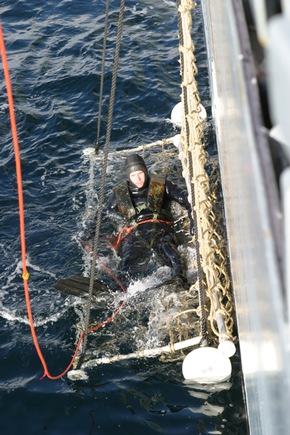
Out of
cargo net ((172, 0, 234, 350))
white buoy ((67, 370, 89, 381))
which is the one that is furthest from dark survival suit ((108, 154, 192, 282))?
white buoy ((67, 370, 89, 381))

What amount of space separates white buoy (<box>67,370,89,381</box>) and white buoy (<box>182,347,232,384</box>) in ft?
3.07

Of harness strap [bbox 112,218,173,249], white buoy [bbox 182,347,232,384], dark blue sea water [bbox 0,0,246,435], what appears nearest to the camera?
white buoy [bbox 182,347,232,384]

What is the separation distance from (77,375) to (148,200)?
2389 mm

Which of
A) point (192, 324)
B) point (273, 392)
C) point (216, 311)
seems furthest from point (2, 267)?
point (273, 392)

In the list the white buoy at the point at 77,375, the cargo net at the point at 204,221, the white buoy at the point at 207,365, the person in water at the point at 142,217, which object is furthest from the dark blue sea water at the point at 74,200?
the cargo net at the point at 204,221

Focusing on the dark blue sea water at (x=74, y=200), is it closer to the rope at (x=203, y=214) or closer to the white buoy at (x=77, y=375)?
the white buoy at (x=77, y=375)

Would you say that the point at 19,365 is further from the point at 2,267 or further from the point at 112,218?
the point at 112,218

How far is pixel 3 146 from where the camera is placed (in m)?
9.59

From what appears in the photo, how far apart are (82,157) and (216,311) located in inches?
168

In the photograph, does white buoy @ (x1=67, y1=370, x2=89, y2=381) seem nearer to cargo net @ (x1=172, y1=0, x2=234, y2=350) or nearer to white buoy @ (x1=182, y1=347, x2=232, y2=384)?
white buoy @ (x1=182, y1=347, x2=232, y2=384)

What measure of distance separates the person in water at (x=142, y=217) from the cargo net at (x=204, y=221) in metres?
0.40

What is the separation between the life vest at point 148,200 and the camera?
757cm

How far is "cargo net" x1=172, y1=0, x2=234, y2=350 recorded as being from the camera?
18.7ft

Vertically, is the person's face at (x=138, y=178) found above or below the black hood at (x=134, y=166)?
below
